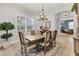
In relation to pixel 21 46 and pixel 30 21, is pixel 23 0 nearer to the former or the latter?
pixel 30 21

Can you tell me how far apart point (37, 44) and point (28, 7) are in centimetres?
68

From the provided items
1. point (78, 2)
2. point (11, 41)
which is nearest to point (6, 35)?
point (11, 41)

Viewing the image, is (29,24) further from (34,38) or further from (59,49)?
(59,49)

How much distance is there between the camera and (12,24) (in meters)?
2.21

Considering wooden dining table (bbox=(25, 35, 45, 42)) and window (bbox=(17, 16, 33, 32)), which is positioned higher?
window (bbox=(17, 16, 33, 32))

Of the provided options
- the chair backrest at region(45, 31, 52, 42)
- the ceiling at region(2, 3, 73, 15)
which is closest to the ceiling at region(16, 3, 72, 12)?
the ceiling at region(2, 3, 73, 15)

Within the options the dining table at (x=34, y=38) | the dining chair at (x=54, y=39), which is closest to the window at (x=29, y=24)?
the dining table at (x=34, y=38)

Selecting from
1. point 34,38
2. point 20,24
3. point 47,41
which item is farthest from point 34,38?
point 20,24

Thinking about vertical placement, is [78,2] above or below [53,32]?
above

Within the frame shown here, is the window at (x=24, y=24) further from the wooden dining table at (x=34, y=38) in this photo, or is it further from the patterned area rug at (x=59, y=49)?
the patterned area rug at (x=59, y=49)

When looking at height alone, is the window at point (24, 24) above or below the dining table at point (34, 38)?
above

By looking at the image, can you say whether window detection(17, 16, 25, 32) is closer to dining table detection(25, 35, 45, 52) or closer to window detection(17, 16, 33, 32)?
window detection(17, 16, 33, 32)

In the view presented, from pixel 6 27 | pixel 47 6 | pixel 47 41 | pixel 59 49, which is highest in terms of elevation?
pixel 47 6

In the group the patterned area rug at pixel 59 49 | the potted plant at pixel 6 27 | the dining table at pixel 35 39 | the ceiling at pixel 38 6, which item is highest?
the ceiling at pixel 38 6
